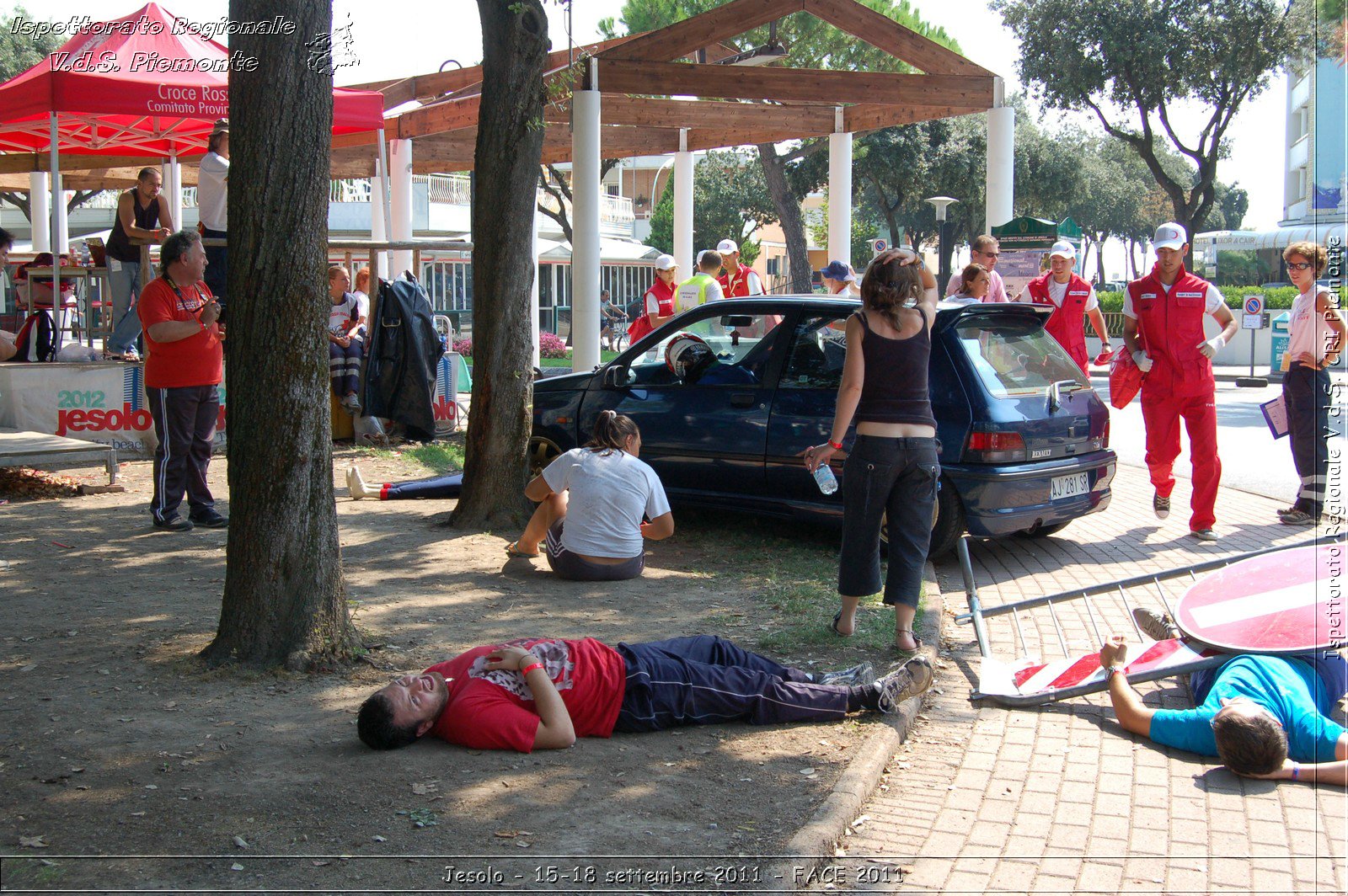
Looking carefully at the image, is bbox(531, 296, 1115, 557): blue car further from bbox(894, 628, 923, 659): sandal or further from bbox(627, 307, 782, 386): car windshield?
bbox(894, 628, 923, 659): sandal

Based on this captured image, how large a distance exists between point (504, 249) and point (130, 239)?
5700mm

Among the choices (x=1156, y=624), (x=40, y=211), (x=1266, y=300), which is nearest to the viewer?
(x=1156, y=624)

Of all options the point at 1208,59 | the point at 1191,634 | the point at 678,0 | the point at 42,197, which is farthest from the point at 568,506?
the point at 1208,59

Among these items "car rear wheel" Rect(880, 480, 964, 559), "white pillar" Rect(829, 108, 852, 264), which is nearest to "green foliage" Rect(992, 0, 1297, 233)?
"white pillar" Rect(829, 108, 852, 264)

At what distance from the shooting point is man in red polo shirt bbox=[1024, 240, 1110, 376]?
32.7ft

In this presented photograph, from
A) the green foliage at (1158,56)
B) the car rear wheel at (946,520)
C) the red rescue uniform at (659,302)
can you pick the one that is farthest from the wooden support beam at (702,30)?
the green foliage at (1158,56)

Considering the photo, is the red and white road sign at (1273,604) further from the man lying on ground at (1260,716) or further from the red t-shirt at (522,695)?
the red t-shirt at (522,695)

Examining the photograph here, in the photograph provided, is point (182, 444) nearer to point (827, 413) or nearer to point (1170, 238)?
point (827, 413)

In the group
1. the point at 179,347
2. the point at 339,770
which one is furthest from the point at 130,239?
the point at 339,770

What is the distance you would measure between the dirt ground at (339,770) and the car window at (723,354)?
1.99 metres

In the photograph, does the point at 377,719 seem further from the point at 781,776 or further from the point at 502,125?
the point at 502,125

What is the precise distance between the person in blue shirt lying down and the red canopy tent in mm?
10495

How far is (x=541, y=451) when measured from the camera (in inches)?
369

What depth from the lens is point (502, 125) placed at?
7.96 m
